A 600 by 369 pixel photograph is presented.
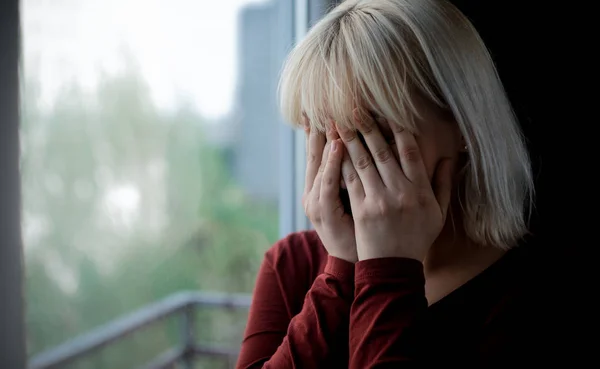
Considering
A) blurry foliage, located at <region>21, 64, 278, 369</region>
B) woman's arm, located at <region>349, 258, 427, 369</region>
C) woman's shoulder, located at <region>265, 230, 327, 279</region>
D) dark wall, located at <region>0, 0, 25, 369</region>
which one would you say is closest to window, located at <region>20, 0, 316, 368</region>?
blurry foliage, located at <region>21, 64, 278, 369</region>

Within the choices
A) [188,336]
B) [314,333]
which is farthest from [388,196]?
[188,336]

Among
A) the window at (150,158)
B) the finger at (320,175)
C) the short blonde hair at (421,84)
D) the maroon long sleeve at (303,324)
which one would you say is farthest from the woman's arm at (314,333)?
the window at (150,158)

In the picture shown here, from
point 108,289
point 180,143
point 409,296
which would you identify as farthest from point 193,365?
point 409,296

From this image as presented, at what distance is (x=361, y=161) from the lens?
0.72 meters

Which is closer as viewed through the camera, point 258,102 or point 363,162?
point 363,162

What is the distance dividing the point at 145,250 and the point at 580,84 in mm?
1088

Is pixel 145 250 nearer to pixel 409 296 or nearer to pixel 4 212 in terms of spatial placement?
pixel 4 212

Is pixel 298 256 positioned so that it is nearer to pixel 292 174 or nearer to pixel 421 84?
pixel 421 84

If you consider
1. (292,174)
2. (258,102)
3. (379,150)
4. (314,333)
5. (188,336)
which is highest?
(258,102)

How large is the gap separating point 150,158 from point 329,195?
70 centimetres

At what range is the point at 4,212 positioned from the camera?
62 centimetres

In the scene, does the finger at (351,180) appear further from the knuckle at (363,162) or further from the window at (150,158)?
the window at (150,158)

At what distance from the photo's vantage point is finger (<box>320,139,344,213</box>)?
74cm

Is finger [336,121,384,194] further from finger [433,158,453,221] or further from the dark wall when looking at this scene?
the dark wall
